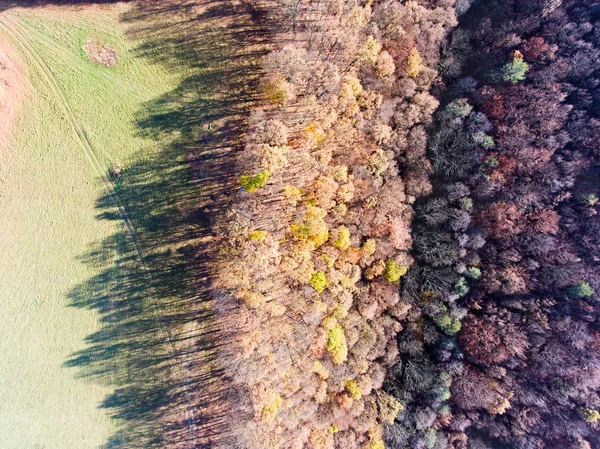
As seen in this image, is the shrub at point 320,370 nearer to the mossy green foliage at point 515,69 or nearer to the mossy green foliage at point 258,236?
the mossy green foliage at point 258,236

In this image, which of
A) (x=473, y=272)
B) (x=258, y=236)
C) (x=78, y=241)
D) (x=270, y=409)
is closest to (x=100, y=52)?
(x=78, y=241)

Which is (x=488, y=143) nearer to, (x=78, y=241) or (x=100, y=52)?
(x=100, y=52)

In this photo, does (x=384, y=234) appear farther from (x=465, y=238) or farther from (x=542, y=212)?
(x=542, y=212)

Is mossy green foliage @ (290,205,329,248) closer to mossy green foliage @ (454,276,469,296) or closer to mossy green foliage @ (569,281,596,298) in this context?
mossy green foliage @ (454,276,469,296)

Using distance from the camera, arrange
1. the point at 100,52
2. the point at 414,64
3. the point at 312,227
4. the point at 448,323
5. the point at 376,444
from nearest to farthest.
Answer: the point at 312,227, the point at 100,52, the point at 414,64, the point at 376,444, the point at 448,323

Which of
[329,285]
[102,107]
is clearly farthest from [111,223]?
[329,285]

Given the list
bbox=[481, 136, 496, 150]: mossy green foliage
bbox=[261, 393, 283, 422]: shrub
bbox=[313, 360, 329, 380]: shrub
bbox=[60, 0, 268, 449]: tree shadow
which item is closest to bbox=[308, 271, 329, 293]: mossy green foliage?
bbox=[313, 360, 329, 380]: shrub
